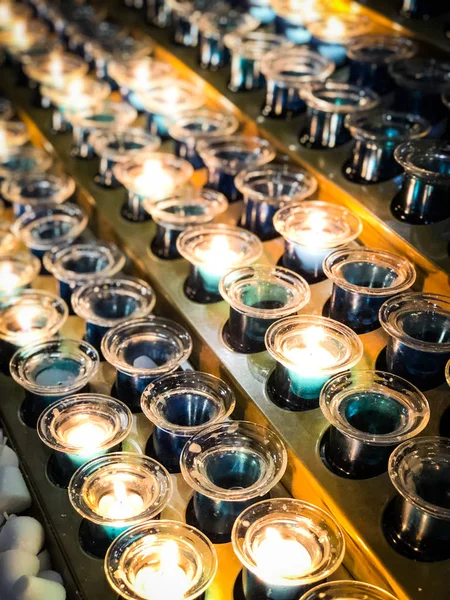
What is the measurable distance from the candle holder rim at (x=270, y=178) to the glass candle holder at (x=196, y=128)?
180 mm

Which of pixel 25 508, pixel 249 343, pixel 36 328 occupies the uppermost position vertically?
pixel 249 343

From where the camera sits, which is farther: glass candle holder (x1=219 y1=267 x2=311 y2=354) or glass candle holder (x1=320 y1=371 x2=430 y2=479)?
glass candle holder (x1=219 y1=267 x2=311 y2=354)

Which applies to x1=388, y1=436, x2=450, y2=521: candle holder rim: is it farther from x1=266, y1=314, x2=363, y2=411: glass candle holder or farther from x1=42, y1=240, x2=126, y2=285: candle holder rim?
x1=42, y1=240, x2=126, y2=285: candle holder rim

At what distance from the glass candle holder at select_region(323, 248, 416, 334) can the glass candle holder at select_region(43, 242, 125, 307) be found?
18.7 inches

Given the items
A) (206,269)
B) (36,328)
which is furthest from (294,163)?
(36,328)

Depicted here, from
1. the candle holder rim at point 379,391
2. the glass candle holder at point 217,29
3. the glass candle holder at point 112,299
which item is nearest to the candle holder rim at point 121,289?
the glass candle holder at point 112,299

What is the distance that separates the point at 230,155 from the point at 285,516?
2.91ft

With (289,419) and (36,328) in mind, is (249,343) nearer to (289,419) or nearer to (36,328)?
(289,419)

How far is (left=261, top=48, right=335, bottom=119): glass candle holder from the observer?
1.75m

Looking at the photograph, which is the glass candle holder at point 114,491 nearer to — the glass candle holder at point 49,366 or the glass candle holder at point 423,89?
the glass candle holder at point 49,366

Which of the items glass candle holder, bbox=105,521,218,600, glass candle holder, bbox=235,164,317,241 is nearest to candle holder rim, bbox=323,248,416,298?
glass candle holder, bbox=235,164,317,241

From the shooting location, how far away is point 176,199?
64.6 inches

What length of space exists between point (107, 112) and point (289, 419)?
1098 mm

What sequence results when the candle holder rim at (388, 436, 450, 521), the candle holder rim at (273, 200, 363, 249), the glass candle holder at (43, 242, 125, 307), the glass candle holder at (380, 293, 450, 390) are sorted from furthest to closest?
1. the glass candle holder at (43, 242, 125, 307)
2. the candle holder rim at (273, 200, 363, 249)
3. the glass candle holder at (380, 293, 450, 390)
4. the candle holder rim at (388, 436, 450, 521)
